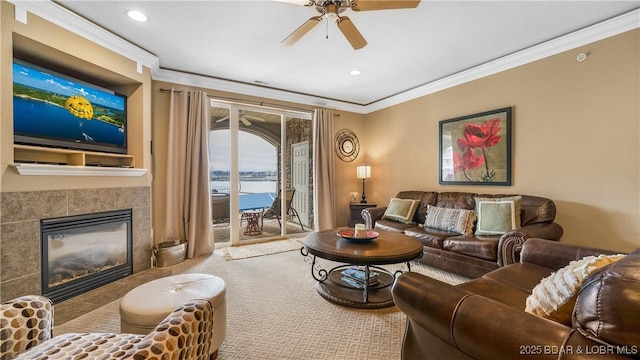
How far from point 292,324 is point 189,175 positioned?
2.72 m

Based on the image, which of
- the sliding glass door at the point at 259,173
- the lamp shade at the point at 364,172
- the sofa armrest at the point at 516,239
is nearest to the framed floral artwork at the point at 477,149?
the sofa armrest at the point at 516,239

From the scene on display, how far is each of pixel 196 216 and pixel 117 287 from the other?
4.35ft

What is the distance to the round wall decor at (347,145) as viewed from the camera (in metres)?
5.43

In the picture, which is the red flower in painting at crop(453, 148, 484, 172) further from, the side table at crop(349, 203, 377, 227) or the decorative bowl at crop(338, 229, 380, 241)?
the decorative bowl at crop(338, 229, 380, 241)

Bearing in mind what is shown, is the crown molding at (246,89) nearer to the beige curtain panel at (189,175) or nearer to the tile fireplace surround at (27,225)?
the beige curtain panel at (189,175)

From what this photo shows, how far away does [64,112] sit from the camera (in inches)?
102

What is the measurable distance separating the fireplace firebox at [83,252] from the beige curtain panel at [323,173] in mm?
2973

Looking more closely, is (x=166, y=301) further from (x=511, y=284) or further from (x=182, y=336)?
(x=511, y=284)

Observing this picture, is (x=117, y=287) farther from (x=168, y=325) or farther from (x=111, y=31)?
(x=111, y=31)

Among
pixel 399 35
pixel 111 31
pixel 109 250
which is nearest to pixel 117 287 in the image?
pixel 109 250

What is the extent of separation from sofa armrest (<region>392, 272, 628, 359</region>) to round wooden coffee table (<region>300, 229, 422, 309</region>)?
2.71 ft

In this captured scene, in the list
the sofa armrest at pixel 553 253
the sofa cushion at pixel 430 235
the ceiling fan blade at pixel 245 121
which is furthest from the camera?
the ceiling fan blade at pixel 245 121

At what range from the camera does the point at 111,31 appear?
108 inches

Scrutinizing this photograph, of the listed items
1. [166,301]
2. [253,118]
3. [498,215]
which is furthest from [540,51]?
[166,301]
